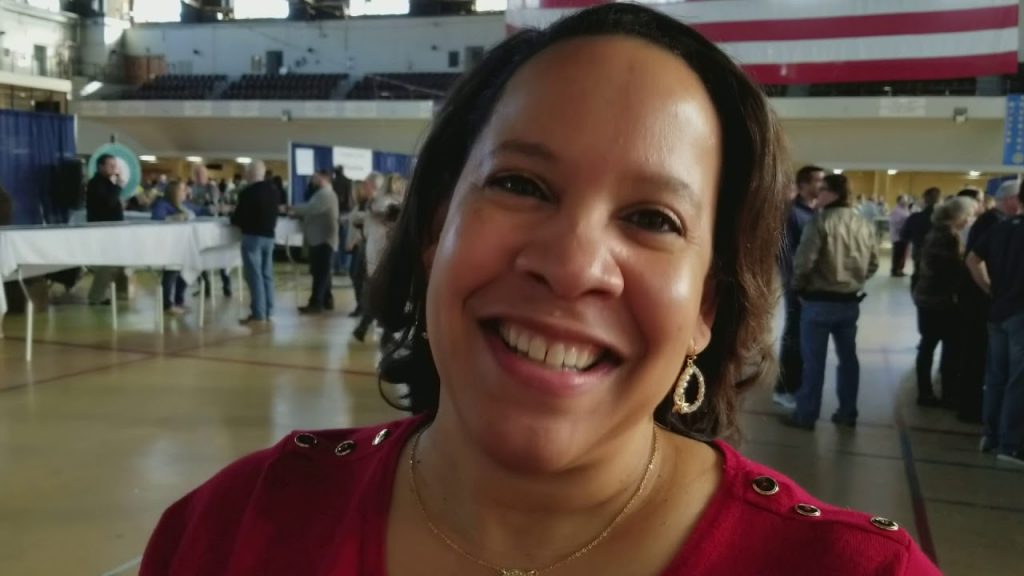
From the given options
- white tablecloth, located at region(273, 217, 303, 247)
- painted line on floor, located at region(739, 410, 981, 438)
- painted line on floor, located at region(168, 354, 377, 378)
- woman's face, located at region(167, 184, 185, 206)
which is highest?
woman's face, located at region(167, 184, 185, 206)

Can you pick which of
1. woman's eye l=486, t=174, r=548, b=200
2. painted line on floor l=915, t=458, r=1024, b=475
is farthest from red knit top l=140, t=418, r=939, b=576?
painted line on floor l=915, t=458, r=1024, b=475

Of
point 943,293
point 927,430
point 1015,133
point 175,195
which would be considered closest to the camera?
point 927,430

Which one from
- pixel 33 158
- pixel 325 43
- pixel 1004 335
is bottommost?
pixel 1004 335

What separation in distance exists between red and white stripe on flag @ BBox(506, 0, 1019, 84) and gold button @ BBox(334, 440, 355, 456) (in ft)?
18.8

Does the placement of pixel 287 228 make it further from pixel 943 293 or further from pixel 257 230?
pixel 943 293

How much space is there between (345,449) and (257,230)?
7.61m

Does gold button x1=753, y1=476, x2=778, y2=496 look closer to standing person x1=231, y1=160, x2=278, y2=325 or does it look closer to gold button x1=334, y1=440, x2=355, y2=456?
gold button x1=334, y1=440, x2=355, y2=456

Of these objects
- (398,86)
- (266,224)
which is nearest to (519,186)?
(266,224)

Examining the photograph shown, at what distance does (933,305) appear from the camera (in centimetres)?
578

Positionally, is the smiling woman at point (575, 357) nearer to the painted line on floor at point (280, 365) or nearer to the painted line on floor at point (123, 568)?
the painted line on floor at point (123, 568)

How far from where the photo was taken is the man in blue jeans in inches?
178

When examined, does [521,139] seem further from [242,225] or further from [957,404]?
[242,225]

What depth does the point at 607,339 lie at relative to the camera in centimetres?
86

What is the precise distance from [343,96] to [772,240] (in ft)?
83.9
